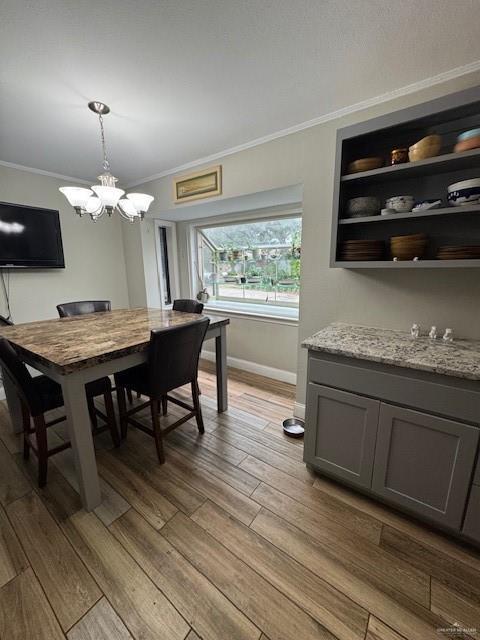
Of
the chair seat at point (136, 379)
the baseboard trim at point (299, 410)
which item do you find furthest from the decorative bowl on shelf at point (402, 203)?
the chair seat at point (136, 379)

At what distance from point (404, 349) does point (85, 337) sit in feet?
6.35

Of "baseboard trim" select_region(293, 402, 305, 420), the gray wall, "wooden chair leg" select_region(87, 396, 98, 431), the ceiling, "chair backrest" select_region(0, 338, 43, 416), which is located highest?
the ceiling

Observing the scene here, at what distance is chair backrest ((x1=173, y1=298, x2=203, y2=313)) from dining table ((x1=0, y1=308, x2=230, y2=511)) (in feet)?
2.02

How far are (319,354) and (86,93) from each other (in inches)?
85.8

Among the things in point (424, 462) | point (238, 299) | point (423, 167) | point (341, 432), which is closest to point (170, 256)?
point (238, 299)

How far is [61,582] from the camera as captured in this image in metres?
1.11

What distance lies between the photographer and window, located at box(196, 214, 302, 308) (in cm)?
303

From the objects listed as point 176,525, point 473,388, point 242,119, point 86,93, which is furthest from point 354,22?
point 176,525

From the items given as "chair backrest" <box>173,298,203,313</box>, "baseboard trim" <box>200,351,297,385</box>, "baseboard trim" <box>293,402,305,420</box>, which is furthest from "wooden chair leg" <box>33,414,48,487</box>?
"baseboard trim" <box>200,351,297,385</box>

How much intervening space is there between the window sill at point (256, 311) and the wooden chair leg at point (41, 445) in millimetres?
A: 2283

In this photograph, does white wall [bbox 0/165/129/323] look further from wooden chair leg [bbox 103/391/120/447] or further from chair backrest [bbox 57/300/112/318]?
wooden chair leg [bbox 103/391/120/447]

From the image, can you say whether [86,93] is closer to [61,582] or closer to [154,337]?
[154,337]

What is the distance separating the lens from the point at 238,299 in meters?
3.64

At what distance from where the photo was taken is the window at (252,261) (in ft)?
9.95
